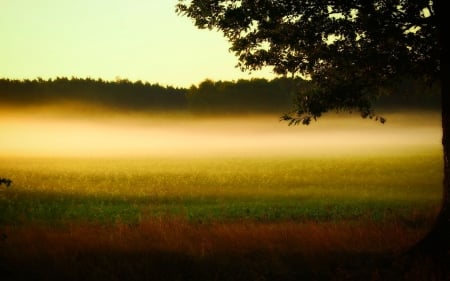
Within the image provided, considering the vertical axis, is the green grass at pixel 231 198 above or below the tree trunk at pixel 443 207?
A: below

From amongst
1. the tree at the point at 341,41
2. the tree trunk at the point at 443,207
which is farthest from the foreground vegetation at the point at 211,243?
the tree at the point at 341,41

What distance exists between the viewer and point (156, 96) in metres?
187

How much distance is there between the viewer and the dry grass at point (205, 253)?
1069 centimetres

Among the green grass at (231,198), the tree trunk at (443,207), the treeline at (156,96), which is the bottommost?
the green grass at (231,198)

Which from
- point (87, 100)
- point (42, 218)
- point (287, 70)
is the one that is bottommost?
point (42, 218)

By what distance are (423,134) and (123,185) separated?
162129 millimetres

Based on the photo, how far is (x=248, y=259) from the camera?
11.5 m

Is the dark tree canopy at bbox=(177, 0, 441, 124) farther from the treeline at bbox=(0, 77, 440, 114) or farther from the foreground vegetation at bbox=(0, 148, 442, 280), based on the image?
the treeline at bbox=(0, 77, 440, 114)

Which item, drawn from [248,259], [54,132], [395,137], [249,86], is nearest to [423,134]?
[395,137]

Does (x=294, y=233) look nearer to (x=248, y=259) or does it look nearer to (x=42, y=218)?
(x=248, y=259)

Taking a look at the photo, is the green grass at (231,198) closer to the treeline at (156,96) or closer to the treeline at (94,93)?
the treeline at (156,96)

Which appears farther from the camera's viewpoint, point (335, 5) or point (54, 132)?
point (54, 132)

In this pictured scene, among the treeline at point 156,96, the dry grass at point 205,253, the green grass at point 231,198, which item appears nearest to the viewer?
the dry grass at point 205,253

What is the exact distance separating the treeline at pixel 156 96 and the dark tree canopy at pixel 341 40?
497 ft
